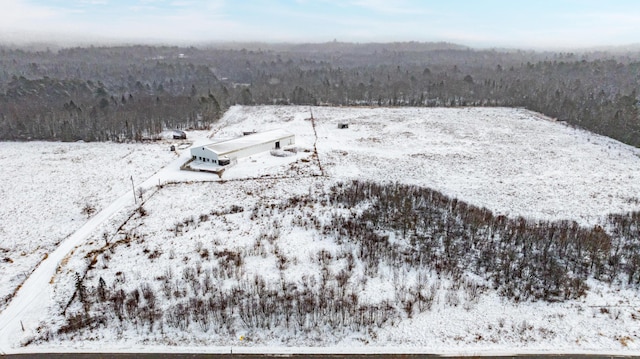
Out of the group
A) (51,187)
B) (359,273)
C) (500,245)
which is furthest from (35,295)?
(500,245)

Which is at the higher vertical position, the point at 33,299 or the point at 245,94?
the point at 245,94

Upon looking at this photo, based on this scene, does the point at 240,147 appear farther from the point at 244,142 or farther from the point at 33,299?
the point at 33,299

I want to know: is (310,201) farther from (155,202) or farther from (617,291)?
(617,291)

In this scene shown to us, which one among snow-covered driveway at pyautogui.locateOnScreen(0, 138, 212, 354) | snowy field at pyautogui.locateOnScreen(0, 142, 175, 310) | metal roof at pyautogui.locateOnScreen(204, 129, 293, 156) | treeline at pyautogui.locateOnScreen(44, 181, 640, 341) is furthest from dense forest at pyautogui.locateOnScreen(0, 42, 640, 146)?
treeline at pyautogui.locateOnScreen(44, 181, 640, 341)

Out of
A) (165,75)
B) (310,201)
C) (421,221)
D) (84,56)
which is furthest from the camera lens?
(84,56)

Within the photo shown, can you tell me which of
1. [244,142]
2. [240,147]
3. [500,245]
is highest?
[244,142]

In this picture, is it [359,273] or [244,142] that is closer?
[359,273]

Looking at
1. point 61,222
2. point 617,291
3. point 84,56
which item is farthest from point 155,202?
point 84,56

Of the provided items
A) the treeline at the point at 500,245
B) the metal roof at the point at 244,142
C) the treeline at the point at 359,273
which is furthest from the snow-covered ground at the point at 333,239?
the metal roof at the point at 244,142
